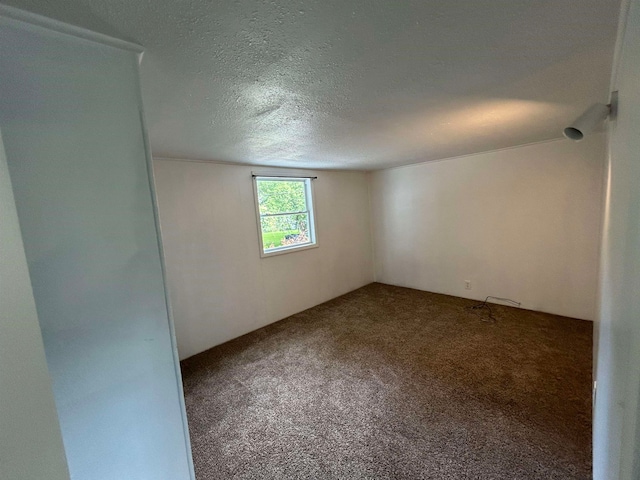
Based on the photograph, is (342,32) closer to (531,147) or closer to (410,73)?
(410,73)

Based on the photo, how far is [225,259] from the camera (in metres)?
3.15

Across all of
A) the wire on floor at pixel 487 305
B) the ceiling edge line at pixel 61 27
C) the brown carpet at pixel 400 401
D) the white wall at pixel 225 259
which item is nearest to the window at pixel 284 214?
the white wall at pixel 225 259

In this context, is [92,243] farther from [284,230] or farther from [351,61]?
[284,230]

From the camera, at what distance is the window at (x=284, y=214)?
3559mm

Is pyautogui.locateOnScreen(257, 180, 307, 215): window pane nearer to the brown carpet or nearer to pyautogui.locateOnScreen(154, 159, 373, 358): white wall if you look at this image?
pyautogui.locateOnScreen(154, 159, 373, 358): white wall

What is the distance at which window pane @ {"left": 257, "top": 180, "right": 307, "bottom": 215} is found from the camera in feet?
11.7

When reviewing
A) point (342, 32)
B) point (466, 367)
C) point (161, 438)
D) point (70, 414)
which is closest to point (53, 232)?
point (70, 414)

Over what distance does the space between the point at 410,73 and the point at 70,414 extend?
178 centimetres

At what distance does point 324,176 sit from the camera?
419cm

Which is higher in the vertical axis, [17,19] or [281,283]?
[17,19]

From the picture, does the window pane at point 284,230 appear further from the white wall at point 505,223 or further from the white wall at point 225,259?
the white wall at point 505,223

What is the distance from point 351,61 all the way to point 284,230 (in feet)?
9.38

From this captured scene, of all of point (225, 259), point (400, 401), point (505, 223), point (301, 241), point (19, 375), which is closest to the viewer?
point (19, 375)

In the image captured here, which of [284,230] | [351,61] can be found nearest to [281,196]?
[284,230]
